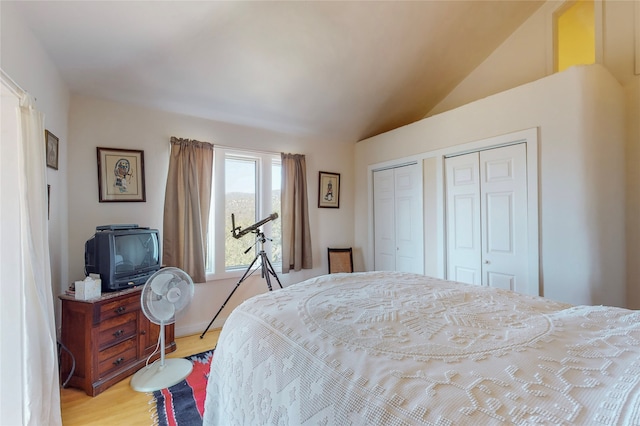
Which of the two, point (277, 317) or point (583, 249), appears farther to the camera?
point (583, 249)

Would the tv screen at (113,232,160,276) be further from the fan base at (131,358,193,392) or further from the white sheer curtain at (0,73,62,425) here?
the fan base at (131,358,193,392)

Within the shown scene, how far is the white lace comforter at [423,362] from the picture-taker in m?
0.59

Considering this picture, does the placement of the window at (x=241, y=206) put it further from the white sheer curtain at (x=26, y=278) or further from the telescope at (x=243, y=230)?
the white sheer curtain at (x=26, y=278)

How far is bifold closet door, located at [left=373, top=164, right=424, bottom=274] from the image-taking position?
137 inches

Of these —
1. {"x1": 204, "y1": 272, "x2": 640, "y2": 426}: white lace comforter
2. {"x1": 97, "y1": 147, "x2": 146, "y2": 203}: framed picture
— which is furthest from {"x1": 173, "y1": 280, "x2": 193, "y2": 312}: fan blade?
{"x1": 97, "y1": 147, "x2": 146, "y2": 203}: framed picture

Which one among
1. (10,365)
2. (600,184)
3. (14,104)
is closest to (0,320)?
(10,365)

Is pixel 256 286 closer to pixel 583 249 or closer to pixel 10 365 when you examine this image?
pixel 10 365

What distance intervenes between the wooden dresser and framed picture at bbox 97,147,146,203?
0.98 meters

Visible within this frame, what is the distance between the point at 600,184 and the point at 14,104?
3.90 m

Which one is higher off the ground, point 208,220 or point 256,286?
point 208,220

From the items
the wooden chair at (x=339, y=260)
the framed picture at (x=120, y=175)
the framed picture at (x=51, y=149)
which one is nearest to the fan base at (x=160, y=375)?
the framed picture at (x=120, y=175)

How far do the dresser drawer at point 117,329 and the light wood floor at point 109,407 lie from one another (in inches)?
12.6

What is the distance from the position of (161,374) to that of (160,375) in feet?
0.04

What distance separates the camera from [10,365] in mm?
1567
